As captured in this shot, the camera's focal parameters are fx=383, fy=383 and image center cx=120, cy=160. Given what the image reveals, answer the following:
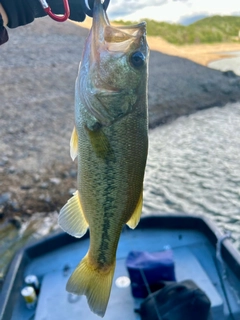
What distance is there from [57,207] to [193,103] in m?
12.1

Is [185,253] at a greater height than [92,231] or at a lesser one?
lesser

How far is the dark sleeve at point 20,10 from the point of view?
2775 mm

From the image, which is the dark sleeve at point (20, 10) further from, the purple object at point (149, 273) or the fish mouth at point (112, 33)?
the purple object at point (149, 273)

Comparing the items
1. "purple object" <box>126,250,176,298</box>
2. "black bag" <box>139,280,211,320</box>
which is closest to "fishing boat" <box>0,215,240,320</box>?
"purple object" <box>126,250,176,298</box>

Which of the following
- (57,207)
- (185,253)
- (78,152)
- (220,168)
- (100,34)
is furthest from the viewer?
Result: (220,168)

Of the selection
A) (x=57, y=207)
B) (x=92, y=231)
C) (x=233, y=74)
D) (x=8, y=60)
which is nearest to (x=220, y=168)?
(x=57, y=207)

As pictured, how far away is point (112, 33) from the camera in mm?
1953

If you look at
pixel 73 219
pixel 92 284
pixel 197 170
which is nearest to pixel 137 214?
pixel 73 219

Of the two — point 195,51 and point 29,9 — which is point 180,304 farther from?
point 195,51

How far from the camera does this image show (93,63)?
79.5 inches

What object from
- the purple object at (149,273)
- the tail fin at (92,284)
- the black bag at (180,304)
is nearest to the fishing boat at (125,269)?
the purple object at (149,273)

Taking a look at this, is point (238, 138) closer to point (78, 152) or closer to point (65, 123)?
point (65, 123)

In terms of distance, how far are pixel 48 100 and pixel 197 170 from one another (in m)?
7.49

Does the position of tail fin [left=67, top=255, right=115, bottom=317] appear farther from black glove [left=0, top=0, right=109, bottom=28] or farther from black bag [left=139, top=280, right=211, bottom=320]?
black glove [left=0, top=0, right=109, bottom=28]
